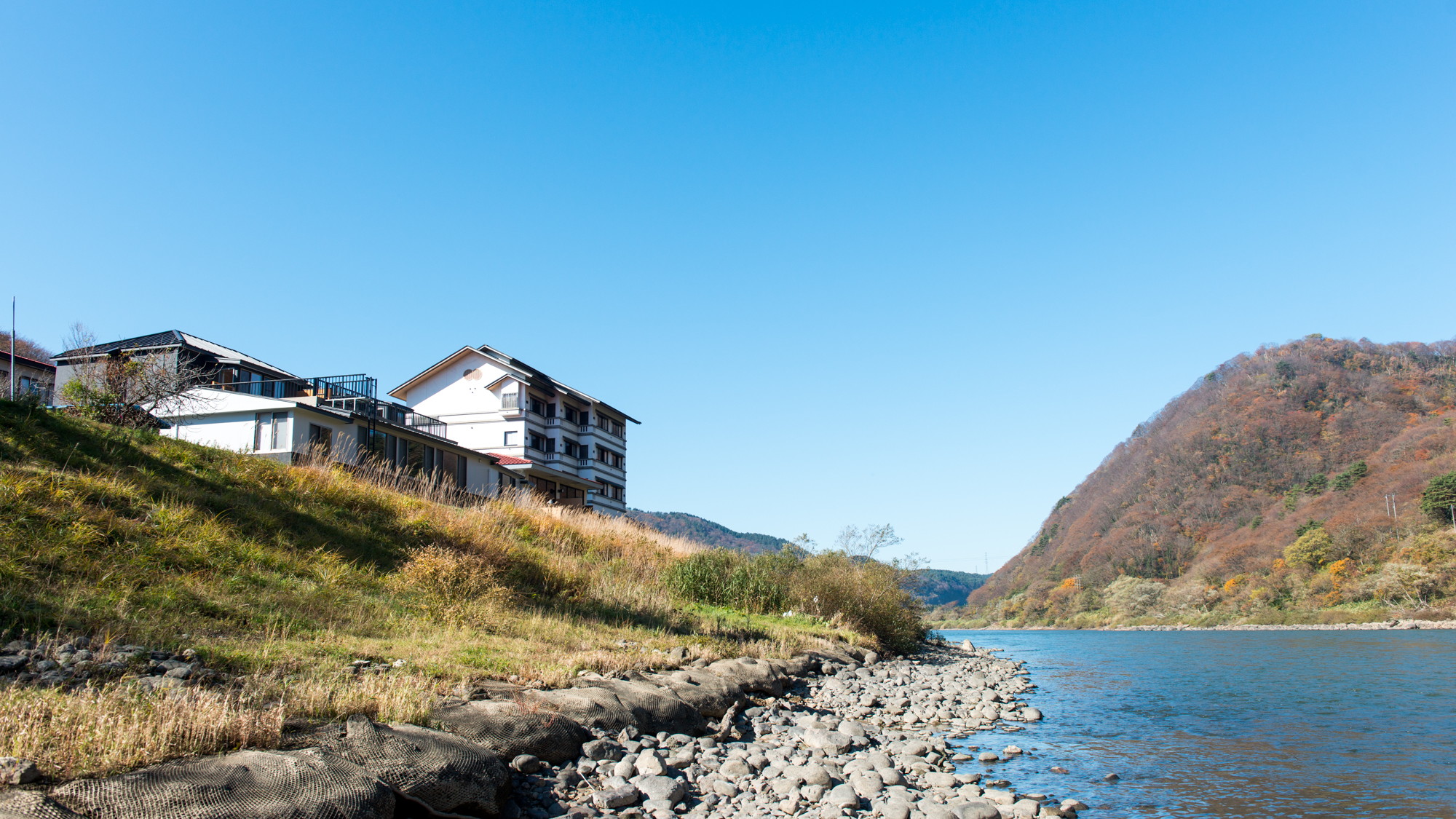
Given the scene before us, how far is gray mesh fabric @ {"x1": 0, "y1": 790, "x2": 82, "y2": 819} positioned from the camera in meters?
4.63

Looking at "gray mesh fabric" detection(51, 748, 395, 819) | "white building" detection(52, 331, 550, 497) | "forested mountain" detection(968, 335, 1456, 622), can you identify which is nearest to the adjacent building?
"white building" detection(52, 331, 550, 497)

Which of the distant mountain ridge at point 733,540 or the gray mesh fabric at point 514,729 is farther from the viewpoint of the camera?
the distant mountain ridge at point 733,540

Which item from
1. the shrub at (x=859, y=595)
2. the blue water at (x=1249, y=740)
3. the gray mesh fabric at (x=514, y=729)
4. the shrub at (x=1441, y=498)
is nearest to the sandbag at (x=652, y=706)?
the gray mesh fabric at (x=514, y=729)

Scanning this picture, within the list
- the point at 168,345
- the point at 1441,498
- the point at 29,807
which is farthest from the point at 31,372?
the point at 1441,498

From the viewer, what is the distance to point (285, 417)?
108 ft

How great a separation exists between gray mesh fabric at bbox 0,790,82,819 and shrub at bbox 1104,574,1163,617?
107289 millimetres

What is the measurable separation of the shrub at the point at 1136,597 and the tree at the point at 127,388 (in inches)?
3886

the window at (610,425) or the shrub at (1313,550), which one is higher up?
the window at (610,425)

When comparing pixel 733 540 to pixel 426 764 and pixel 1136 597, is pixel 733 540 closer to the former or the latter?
pixel 1136 597

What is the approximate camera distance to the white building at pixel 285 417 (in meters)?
32.5

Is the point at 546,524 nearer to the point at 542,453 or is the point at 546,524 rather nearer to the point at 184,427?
the point at 184,427

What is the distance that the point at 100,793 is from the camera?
5.06 meters

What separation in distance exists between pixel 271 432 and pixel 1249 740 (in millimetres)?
33185

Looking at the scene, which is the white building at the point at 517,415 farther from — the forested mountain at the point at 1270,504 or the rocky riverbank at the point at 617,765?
the forested mountain at the point at 1270,504
